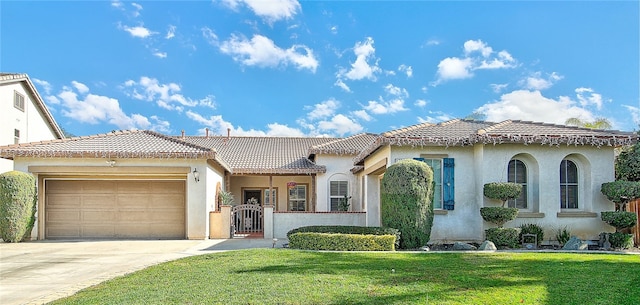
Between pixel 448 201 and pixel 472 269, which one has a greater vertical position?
pixel 448 201

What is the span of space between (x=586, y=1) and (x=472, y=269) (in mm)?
12280

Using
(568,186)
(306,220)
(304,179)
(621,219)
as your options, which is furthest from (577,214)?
(304,179)

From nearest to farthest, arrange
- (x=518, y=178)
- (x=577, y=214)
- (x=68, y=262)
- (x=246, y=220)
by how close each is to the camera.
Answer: (x=68, y=262) < (x=577, y=214) < (x=518, y=178) < (x=246, y=220)

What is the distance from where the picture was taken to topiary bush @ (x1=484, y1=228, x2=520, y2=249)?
1322cm

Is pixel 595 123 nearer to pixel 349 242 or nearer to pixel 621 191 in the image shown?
pixel 621 191

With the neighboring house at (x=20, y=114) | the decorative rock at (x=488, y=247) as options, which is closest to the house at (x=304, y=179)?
the decorative rock at (x=488, y=247)

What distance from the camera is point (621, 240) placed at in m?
13.4

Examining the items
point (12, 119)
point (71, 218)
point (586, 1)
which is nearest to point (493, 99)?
point (586, 1)

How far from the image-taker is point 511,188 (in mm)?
13625

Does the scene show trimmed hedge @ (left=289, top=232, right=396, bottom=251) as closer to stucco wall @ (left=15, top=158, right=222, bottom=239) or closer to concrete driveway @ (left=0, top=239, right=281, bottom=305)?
concrete driveway @ (left=0, top=239, right=281, bottom=305)

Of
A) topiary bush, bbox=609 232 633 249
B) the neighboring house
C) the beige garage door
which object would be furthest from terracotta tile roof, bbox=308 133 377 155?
the neighboring house

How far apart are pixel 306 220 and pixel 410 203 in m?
6.87

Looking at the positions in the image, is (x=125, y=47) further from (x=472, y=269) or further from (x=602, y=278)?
(x=602, y=278)

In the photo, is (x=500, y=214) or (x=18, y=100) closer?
(x=500, y=214)
